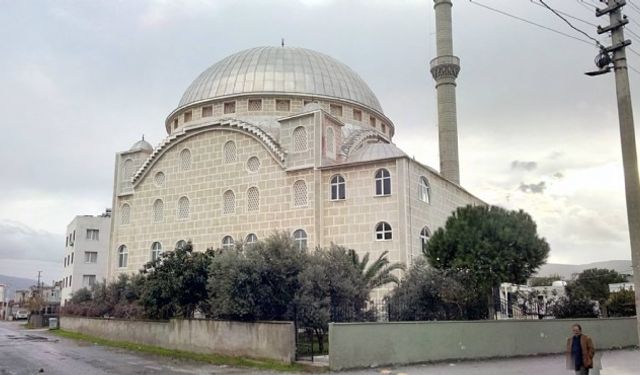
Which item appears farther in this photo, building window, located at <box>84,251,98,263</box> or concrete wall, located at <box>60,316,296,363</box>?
building window, located at <box>84,251,98,263</box>

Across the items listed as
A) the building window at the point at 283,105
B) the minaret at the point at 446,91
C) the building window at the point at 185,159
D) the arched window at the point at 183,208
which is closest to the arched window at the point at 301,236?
the arched window at the point at 183,208

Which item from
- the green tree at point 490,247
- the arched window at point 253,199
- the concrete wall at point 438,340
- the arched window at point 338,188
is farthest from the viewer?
the arched window at point 253,199

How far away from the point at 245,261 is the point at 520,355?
9666 mm

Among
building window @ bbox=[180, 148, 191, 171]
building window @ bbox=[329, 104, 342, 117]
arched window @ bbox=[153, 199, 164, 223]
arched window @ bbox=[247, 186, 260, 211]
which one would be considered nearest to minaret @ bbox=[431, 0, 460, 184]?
building window @ bbox=[329, 104, 342, 117]

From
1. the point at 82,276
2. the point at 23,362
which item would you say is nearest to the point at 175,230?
the point at 23,362

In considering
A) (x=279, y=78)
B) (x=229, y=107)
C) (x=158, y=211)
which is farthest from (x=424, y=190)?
(x=158, y=211)

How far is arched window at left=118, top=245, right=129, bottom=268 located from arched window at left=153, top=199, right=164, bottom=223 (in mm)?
3542

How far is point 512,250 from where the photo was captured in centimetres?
2305

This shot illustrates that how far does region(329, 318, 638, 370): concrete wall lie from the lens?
1603 cm

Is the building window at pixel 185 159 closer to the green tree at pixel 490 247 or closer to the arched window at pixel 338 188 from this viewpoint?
the arched window at pixel 338 188

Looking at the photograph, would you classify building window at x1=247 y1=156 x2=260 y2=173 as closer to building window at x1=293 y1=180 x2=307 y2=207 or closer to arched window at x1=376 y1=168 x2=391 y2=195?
building window at x1=293 y1=180 x2=307 y2=207

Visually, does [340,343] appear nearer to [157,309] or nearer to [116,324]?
[157,309]

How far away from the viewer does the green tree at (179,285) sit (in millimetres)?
23594

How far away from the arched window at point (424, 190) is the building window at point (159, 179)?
17.6 m
